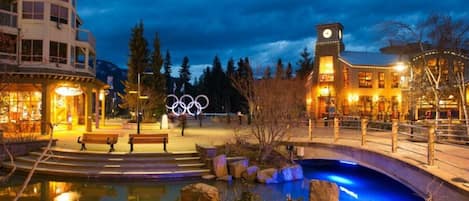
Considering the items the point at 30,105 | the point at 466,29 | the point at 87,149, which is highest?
the point at 466,29

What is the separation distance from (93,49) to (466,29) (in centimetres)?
2350

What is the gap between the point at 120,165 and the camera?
14.5 metres

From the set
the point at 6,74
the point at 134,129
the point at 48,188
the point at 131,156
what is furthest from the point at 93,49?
the point at 48,188

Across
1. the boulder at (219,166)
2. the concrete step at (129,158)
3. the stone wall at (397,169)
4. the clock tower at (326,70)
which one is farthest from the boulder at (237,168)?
the clock tower at (326,70)

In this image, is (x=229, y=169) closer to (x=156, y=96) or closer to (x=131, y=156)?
(x=131, y=156)

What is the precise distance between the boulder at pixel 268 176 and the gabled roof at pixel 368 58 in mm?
26928

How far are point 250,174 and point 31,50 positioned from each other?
16.8 meters

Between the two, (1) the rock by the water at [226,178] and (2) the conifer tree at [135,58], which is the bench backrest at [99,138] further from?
(2) the conifer tree at [135,58]

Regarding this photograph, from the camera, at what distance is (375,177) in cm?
1605

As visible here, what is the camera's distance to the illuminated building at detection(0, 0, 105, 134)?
2308 centimetres

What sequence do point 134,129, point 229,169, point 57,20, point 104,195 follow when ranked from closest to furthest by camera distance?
point 104,195 → point 229,169 → point 57,20 → point 134,129

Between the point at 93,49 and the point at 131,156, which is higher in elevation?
the point at 93,49

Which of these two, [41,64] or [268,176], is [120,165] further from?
[41,64]

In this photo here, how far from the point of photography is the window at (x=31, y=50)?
24219mm
